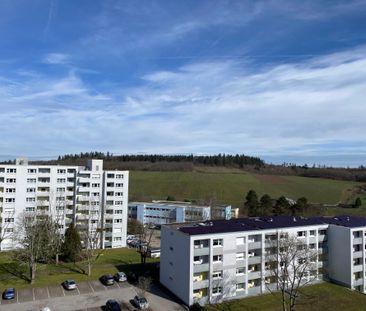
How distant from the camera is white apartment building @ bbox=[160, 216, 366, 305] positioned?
138 ft

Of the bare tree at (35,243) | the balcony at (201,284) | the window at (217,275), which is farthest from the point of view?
the bare tree at (35,243)

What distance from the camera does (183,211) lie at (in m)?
96.9

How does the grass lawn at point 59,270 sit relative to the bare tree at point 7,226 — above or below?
below

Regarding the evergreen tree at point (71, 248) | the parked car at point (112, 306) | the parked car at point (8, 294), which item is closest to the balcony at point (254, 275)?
the parked car at point (112, 306)

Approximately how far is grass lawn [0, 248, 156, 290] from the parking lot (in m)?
2.74

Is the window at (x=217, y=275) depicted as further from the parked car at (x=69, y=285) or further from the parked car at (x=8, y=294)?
the parked car at (x=8, y=294)

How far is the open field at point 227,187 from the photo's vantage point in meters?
126

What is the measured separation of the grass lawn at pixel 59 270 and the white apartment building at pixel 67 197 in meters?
9.08

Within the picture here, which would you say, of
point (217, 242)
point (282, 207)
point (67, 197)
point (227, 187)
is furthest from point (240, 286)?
point (227, 187)

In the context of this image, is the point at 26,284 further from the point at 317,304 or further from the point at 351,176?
the point at 351,176

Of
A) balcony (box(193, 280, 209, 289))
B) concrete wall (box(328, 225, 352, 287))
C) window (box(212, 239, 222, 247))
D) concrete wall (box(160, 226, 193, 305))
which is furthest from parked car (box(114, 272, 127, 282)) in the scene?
concrete wall (box(328, 225, 352, 287))

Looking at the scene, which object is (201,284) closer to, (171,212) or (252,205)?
(171,212)

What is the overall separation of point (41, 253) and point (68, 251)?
5855 mm

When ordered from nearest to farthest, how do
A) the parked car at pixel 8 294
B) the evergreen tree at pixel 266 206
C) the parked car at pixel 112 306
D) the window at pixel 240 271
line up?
the parked car at pixel 112 306
the parked car at pixel 8 294
the window at pixel 240 271
the evergreen tree at pixel 266 206
